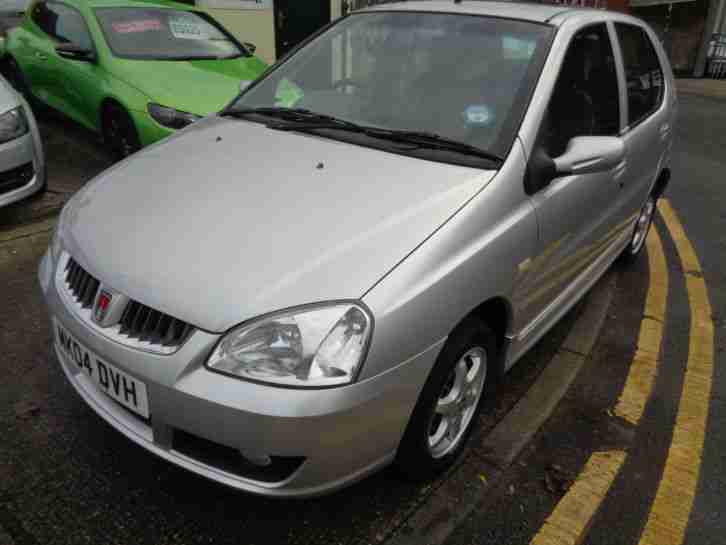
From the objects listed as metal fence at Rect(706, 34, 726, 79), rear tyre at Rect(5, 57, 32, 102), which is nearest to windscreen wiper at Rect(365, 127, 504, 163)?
rear tyre at Rect(5, 57, 32, 102)

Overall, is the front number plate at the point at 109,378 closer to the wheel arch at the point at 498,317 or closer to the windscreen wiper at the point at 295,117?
the wheel arch at the point at 498,317

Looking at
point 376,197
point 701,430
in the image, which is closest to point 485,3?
point 376,197

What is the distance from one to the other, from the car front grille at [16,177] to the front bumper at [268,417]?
2.76 metres

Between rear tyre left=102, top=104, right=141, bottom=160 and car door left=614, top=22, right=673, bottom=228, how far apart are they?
3.72 meters

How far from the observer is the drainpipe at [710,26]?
17.2 meters

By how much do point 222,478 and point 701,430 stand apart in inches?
87.3

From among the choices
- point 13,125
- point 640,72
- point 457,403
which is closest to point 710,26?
point 640,72

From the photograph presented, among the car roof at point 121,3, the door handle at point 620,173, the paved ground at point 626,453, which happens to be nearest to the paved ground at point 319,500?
the paved ground at point 626,453

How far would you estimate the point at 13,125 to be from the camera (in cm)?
428

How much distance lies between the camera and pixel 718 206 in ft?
19.9

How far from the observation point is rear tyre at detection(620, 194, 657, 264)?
4.42 meters

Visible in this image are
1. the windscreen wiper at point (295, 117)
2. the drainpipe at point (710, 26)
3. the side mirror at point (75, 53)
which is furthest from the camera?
the drainpipe at point (710, 26)

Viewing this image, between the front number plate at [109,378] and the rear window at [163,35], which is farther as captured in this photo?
the rear window at [163,35]

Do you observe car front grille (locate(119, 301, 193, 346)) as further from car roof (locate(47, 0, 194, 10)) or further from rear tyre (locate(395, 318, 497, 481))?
car roof (locate(47, 0, 194, 10))
